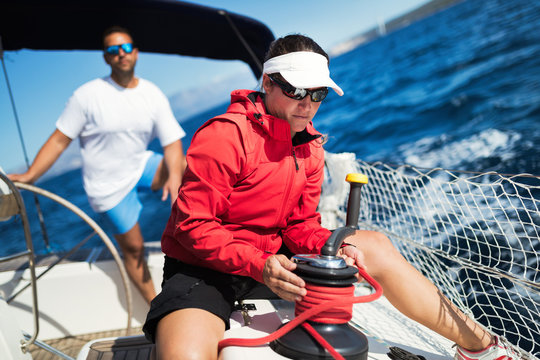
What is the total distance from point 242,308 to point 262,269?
298 millimetres

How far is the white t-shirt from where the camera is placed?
1974 mm

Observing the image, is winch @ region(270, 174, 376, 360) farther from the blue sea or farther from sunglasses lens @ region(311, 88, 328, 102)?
the blue sea

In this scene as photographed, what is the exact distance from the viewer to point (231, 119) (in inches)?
43.1

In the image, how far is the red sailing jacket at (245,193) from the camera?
1.02 meters

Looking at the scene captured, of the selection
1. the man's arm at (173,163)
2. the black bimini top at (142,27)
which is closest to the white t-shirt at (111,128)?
the man's arm at (173,163)

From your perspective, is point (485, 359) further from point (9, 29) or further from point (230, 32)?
point (9, 29)

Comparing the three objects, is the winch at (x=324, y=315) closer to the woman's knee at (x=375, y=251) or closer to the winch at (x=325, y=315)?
the winch at (x=325, y=315)

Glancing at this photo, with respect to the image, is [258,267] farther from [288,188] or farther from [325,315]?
[288,188]

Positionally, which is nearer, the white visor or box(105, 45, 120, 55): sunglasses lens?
the white visor

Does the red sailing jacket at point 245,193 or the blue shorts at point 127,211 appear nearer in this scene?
the red sailing jacket at point 245,193

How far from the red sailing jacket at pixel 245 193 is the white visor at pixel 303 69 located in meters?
0.13

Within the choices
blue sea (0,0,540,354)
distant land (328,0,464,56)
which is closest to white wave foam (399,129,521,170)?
blue sea (0,0,540,354)

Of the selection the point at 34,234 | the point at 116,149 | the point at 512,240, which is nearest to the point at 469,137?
the point at 512,240

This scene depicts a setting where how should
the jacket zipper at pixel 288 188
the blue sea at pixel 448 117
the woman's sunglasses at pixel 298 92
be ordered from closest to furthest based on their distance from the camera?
1. the woman's sunglasses at pixel 298 92
2. the jacket zipper at pixel 288 188
3. the blue sea at pixel 448 117
